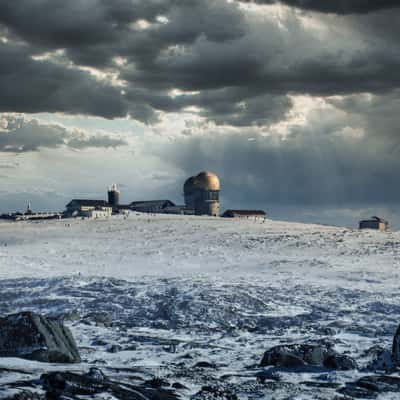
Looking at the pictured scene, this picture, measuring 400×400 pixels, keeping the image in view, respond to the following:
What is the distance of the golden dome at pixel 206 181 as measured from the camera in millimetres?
117250

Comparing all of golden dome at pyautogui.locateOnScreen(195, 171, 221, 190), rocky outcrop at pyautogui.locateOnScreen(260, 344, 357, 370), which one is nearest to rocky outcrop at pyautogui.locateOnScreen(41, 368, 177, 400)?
rocky outcrop at pyautogui.locateOnScreen(260, 344, 357, 370)

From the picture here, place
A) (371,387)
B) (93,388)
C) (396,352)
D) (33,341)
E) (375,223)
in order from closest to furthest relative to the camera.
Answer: (93,388) < (371,387) < (33,341) < (396,352) < (375,223)

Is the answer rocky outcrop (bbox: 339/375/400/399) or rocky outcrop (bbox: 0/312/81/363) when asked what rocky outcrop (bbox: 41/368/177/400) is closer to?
rocky outcrop (bbox: 0/312/81/363)

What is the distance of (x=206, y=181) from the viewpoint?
117 meters

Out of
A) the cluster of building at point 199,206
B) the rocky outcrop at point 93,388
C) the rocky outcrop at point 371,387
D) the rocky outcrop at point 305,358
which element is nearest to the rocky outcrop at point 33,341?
the rocky outcrop at point 93,388

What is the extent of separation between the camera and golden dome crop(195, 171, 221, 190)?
117250mm

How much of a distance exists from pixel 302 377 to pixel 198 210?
329 ft

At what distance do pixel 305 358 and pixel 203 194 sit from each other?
99205 mm

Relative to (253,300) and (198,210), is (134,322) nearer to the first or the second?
(253,300)

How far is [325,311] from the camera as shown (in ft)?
91.0

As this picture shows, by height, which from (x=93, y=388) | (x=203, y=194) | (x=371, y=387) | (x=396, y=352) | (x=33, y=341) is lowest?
(x=371, y=387)

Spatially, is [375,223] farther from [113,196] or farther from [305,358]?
[305,358]

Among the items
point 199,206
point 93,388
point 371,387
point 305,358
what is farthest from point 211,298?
point 199,206

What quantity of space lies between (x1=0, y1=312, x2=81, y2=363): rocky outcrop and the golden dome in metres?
99.5
